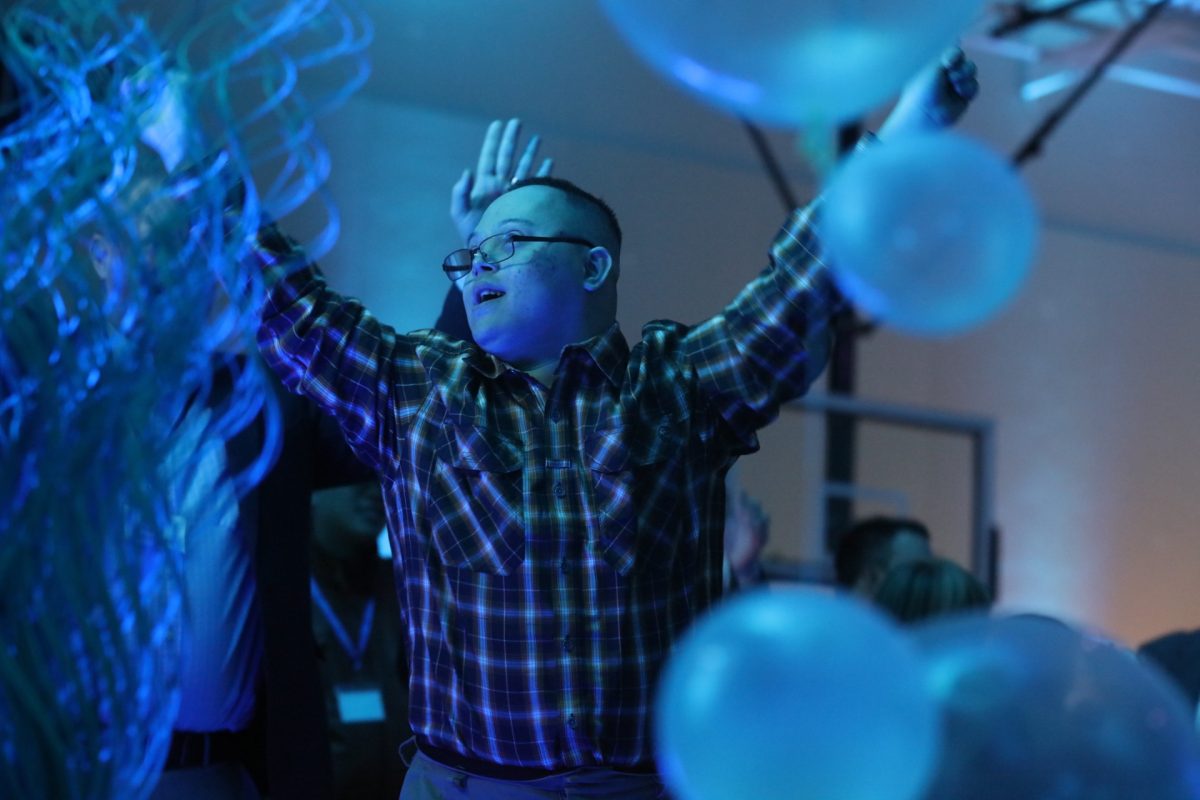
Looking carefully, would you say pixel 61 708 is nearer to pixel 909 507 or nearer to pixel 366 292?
pixel 366 292

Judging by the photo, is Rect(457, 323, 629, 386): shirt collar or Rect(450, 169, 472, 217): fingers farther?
Rect(450, 169, 472, 217): fingers

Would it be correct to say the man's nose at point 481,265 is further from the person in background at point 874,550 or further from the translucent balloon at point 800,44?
the person in background at point 874,550

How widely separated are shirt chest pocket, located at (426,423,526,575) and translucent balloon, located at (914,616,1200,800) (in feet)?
1.57

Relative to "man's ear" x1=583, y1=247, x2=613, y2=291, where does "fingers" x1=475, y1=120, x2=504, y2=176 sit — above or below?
above

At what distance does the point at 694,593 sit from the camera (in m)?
1.29

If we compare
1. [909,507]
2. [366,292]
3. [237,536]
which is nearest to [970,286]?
[237,536]

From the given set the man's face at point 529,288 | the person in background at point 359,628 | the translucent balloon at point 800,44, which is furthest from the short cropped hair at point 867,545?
the translucent balloon at point 800,44

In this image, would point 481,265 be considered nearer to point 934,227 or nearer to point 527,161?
point 527,161

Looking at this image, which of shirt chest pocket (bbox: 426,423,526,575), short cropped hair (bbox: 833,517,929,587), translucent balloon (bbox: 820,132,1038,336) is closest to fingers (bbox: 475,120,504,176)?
shirt chest pocket (bbox: 426,423,526,575)

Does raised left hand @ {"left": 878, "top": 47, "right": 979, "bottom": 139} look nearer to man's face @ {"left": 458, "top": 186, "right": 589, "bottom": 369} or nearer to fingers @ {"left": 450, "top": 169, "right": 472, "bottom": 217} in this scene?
man's face @ {"left": 458, "top": 186, "right": 589, "bottom": 369}

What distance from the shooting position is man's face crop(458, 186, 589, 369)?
4.40 ft

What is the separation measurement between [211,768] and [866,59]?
3.22 feet

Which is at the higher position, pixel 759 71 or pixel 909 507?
pixel 759 71

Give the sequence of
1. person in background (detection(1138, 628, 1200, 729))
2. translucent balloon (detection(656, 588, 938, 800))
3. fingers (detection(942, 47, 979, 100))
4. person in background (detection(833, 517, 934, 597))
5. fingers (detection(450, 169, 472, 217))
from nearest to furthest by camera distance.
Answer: translucent balloon (detection(656, 588, 938, 800))
fingers (detection(942, 47, 979, 100))
fingers (detection(450, 169, 472, 217))
person in background (detection(1138, 628, 1200, 729))
person in background (detection(833, 517, 934, 597))
